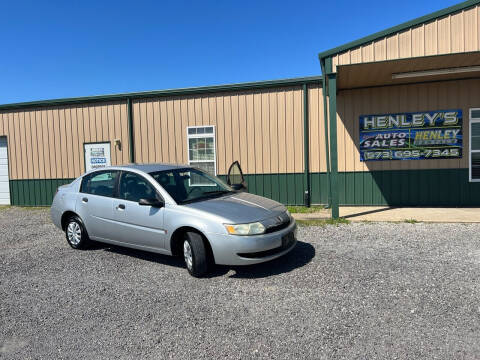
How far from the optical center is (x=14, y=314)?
3514mm

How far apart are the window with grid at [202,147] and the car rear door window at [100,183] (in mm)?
4741

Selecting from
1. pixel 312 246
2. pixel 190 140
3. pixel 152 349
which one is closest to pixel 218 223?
pixel 152 349

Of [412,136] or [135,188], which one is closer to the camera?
[135,188]

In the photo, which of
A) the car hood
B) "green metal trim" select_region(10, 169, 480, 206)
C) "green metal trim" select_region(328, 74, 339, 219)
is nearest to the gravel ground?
the car hood

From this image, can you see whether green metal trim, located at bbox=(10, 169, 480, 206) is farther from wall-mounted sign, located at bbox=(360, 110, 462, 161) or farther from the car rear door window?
the car rear door window

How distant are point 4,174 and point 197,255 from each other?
36.2 ft

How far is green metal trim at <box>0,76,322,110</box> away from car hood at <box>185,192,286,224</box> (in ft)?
17.4

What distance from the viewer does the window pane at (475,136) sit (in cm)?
862

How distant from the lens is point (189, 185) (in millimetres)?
5160

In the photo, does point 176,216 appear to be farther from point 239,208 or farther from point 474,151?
point 474,151

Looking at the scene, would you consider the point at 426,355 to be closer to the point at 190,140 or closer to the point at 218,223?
the point at 218,223

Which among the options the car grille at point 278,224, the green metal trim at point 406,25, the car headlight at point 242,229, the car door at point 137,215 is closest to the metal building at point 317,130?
the green metal trim at point 406,25

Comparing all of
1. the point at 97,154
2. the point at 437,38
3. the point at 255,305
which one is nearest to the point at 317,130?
the point at 437,38

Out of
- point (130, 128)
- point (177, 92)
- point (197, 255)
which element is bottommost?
point (197, 255)
